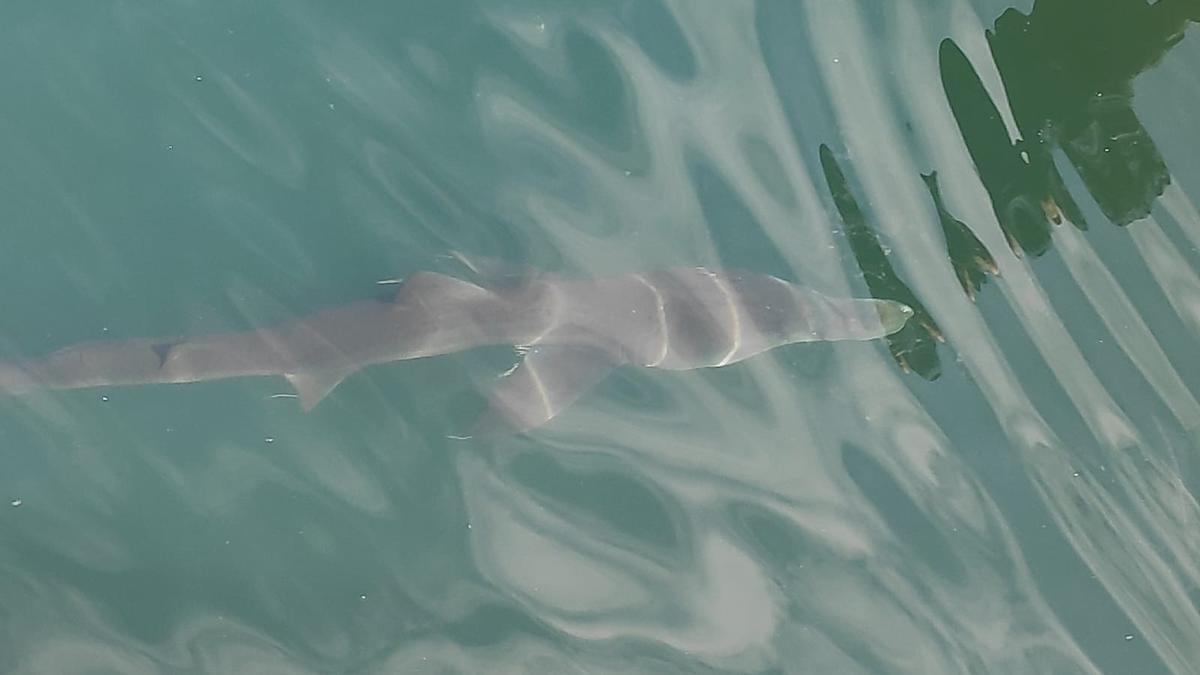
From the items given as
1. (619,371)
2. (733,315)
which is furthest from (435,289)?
(733,315)

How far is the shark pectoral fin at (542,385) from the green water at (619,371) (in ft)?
0.20

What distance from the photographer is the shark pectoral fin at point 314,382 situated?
12.6 feet

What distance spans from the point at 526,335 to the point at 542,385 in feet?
0.65

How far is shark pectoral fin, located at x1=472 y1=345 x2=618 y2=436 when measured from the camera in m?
3.96

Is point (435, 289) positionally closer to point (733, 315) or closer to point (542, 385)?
point (542, 385)

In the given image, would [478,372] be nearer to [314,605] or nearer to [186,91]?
[314,605]

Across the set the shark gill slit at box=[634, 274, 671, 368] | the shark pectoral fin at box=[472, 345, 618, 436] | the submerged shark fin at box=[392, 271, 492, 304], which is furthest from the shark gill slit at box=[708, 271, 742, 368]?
the submerged shark fin at box=[392, 271, 492, 304]

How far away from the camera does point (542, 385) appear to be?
13.2 ft

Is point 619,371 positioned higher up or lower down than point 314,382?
higher up

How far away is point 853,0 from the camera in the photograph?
4320 mm

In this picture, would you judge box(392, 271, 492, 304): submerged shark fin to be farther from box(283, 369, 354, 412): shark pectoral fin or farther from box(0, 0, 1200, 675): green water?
box(283, 369, 354, 412): shark pectoral fin

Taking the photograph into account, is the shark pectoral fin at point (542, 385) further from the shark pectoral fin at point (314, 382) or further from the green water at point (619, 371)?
the shark pectoral fin at point (314, 382)

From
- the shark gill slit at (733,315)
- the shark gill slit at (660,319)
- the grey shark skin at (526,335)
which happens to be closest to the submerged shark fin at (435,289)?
the grey shark skin at (526,335)

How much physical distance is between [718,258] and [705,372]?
1.45 ft
